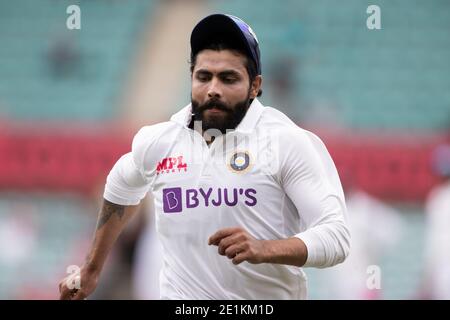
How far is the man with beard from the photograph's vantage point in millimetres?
4207

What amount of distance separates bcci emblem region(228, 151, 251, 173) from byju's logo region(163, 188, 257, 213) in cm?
9

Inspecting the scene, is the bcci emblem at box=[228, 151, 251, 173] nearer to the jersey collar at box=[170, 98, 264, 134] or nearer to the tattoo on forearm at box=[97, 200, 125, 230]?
the jersey collar at box=[170, 98, 264, 134]

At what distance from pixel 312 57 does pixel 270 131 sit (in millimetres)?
13131

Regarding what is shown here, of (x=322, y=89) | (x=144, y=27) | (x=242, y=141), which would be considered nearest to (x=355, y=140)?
(x=322, y=89)

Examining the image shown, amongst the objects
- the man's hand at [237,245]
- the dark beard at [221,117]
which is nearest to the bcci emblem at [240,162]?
the dark beard at [221,117]

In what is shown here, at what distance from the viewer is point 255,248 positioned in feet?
12.4

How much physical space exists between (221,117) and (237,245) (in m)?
0.79

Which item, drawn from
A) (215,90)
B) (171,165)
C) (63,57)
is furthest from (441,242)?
(63,57)

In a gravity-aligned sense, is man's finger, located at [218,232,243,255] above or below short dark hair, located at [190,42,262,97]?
below

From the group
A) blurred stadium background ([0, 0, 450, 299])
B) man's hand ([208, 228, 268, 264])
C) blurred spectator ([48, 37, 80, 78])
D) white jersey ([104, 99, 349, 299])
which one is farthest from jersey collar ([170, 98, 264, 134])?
blurred spectator ([48, 37, 80, 78])

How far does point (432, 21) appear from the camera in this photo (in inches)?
699

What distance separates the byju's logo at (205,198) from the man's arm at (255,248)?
1.22 ft

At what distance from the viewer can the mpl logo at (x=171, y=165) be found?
4406mm

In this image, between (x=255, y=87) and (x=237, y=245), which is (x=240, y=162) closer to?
(x=255, y=87)
